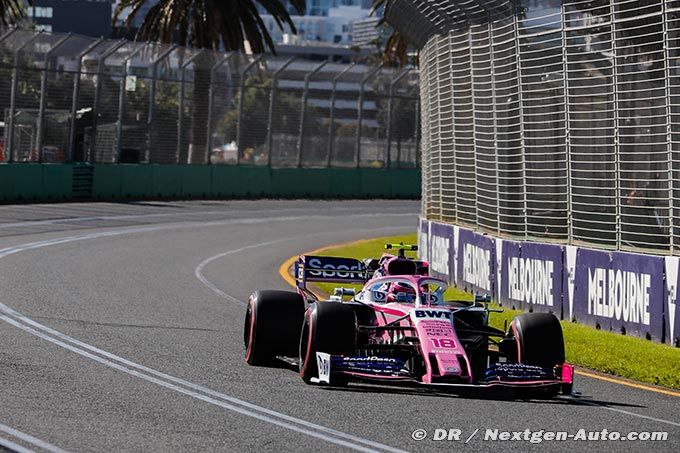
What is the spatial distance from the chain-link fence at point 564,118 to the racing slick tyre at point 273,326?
4868 mm

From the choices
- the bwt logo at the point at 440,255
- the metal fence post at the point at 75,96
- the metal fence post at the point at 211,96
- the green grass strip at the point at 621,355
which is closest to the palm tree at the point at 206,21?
the metal fence post at the point at 211,96

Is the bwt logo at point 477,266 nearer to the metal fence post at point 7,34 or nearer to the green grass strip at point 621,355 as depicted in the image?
→ the green grass strip at point 621,355

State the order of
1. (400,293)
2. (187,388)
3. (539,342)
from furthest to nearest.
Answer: (400,293) → (539,342) → (187,388)

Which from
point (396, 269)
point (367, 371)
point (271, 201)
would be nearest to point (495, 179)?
point (396, 269)

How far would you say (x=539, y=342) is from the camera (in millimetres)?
11742

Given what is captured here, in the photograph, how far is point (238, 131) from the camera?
45656 mm

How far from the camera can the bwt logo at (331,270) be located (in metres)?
14.5

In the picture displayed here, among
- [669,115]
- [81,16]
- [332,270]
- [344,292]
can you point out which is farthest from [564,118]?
[81,16]

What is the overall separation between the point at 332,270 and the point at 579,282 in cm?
350

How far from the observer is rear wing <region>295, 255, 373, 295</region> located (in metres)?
14.5

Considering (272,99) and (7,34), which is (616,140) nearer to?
(7,34)

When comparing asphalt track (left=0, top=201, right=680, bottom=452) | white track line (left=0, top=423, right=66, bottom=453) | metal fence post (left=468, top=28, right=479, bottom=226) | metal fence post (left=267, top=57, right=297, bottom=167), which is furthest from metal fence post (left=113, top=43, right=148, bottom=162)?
white track line (left=0, top=423, right=66, bottom=453)

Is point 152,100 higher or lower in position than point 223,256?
higher

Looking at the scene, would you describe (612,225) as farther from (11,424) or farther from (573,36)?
(11,424)
